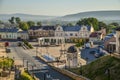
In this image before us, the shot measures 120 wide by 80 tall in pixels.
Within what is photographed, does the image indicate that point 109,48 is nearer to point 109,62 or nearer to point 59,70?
point 59,70

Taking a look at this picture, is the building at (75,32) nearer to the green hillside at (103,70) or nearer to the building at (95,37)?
the building at (95,37)

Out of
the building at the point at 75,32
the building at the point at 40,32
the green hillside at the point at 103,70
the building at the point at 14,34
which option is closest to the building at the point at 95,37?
the building at the point at 75,32

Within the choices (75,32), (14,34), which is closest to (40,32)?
(14,34)

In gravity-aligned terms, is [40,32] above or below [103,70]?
below

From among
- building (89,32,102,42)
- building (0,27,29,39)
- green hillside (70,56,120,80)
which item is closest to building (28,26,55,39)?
building (0,27,29,39)

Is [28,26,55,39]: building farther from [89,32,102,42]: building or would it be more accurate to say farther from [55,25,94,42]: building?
[89,32,102,42]: building

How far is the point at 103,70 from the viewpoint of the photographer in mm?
15297

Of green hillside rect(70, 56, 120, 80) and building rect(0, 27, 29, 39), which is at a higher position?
green hillside rect(70, 56, 120, 80)

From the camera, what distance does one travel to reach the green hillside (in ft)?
46.4

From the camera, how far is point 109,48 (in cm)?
3008

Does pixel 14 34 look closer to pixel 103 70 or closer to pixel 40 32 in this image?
pixel 40 32

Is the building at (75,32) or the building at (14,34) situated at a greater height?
the building at (75,32)

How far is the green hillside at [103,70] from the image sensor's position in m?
14.1

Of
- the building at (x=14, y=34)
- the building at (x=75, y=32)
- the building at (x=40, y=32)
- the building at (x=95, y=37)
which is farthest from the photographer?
the building at (x=14, y=34)
